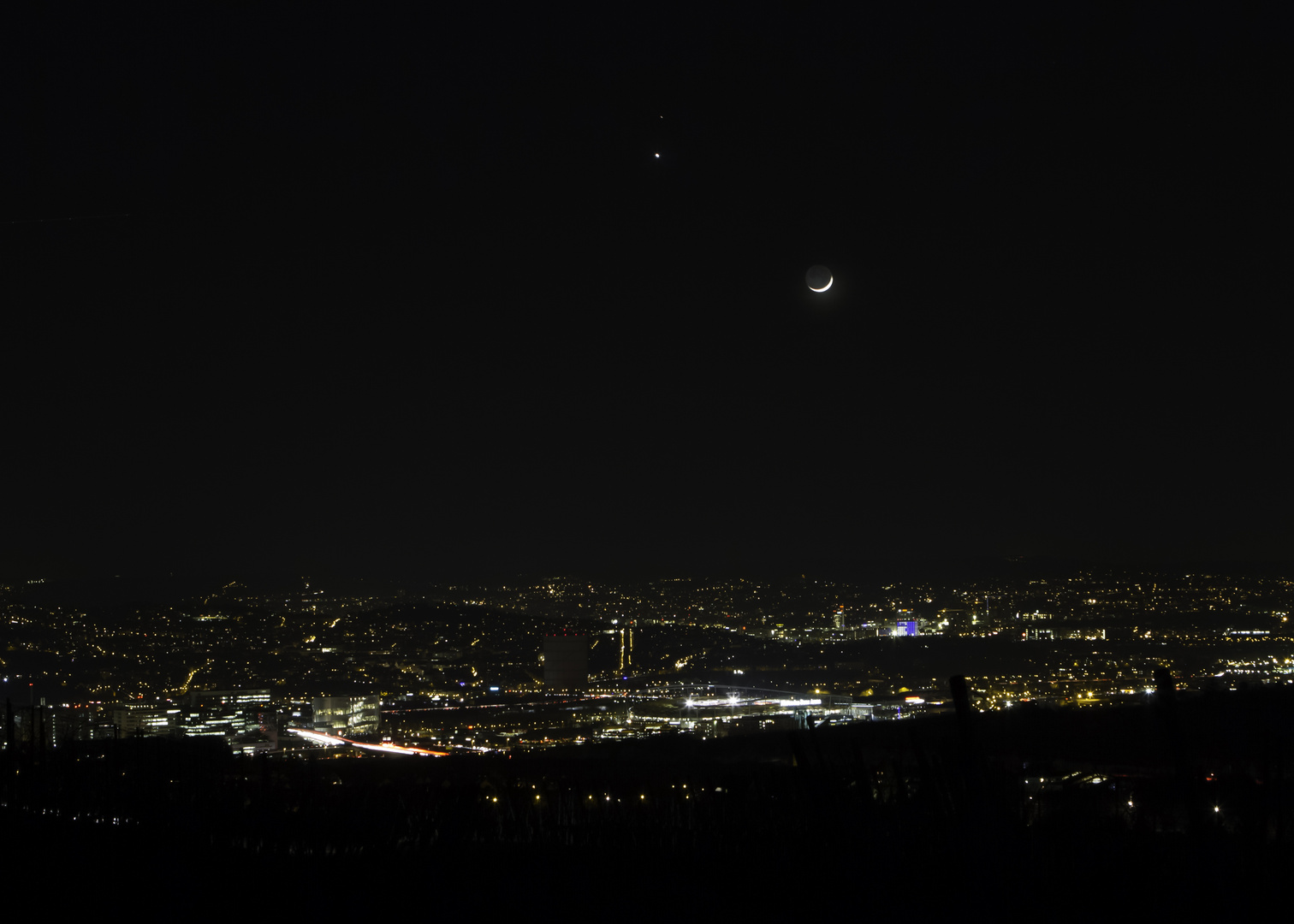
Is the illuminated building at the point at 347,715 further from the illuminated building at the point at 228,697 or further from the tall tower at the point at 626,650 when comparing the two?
the tall tower at the point at 626,650

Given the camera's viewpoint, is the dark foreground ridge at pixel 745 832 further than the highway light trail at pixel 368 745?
No

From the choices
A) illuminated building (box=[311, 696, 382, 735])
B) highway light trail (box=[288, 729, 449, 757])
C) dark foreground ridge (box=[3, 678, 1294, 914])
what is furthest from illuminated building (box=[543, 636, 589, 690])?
dark foreground ridge (box=[3, 678, 1294, 914])

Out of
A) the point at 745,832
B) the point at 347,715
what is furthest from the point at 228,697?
the point at 745,832

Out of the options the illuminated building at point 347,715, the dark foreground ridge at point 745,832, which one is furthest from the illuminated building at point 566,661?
the dark foreground ridge at point 745,832

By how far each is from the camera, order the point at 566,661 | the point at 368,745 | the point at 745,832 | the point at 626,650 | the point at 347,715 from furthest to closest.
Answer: the point at 626,650 → the point at 566,661 → the point at 347,715 → the point at 368,745 → the point at 745,832

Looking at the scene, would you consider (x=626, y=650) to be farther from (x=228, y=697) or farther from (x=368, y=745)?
(x=368, y=745)

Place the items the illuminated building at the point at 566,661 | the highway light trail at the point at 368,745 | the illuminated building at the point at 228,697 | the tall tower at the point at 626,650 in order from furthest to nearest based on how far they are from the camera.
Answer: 1. the tall tower at the point at 626,650
2. the illuminated building at the point at 566,661
3. the illuminated building at the point at 228,697
4. the highway light trail at the point at 368,745
